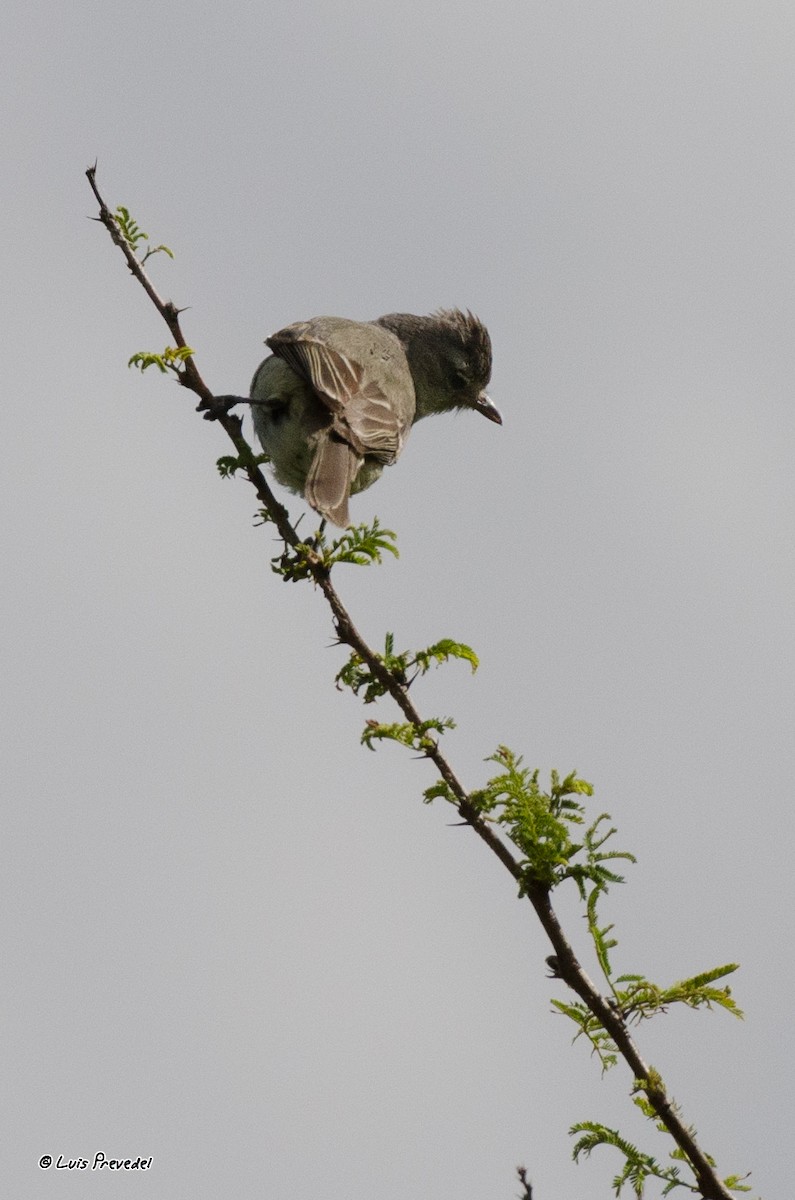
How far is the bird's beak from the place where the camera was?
10259mm

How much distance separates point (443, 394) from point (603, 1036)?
276 inches

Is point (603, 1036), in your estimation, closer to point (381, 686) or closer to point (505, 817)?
point (505, 817)

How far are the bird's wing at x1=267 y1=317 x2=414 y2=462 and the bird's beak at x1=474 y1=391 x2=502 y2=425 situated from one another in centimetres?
160

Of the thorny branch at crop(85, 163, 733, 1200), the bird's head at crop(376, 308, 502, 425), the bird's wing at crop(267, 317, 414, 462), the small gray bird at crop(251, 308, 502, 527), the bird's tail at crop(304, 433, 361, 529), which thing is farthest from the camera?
the bird's head at crop(376, 308, 502, 425)

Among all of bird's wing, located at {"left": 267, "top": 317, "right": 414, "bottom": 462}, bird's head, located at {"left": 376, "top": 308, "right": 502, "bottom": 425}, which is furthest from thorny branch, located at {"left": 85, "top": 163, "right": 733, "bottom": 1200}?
bird's head, located at {"left": 376, "top": 308, "right": 502, "bottom": 425}

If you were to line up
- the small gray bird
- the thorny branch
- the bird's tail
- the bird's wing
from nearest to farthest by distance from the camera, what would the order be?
1. the thorny branch
2. the bird's tail
3. the small gray bird
4. the bird's wing

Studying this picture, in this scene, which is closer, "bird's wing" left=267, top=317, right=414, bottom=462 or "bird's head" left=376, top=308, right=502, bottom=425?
"bird's wing" left=267, top=317, right=414, bottom=462

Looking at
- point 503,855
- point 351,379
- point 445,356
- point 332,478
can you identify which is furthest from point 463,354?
point 503,855

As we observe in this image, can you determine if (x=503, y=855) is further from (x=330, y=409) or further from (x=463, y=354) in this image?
(x=463, y=354)

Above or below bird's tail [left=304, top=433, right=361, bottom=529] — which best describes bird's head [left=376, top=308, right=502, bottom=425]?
above

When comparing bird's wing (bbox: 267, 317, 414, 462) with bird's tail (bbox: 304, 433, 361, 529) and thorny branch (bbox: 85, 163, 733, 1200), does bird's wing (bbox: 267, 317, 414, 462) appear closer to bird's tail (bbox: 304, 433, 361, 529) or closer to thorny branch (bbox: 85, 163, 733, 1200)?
bird's tail (bbox: 304, 433, 361, 529)

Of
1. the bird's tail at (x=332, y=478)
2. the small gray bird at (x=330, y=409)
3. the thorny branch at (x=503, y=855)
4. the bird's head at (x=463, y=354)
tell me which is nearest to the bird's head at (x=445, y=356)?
the bird's head at (x=463, y=354)

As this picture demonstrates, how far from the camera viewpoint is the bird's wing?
7.02 m

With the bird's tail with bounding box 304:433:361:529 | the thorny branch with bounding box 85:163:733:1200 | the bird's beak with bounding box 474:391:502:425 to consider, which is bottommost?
the thorny branch with bounding box 85:163:733:1200
